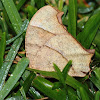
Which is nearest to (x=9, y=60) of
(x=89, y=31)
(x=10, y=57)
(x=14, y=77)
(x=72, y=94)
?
(x=10, y=57)

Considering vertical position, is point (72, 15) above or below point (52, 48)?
above

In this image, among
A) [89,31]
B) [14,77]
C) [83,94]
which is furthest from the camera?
[89,31]

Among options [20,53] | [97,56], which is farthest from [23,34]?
[97,56]

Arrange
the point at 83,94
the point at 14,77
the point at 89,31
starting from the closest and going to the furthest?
the point at 83,94
the point at 14,77
the point at 89,31

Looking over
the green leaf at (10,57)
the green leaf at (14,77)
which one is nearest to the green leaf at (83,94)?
the green leaf at (14,77)

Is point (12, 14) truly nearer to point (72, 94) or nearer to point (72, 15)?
point (72, 15)

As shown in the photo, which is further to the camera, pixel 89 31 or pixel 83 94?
pixel 89 31

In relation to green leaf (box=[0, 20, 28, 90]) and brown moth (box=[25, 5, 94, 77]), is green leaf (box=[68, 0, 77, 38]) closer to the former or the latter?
brown moth (box=[25, 5, 94, 77])
